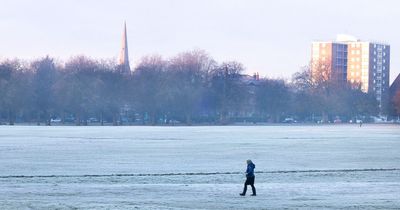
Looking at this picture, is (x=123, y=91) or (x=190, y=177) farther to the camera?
(x=123, y=91)

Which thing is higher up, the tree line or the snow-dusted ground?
the tree line

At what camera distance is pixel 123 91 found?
7308 inches

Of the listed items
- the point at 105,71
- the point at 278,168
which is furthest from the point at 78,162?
the point at 105,71

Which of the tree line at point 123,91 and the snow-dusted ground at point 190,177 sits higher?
the tree line at point 123,91

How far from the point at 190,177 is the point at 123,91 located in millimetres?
141913

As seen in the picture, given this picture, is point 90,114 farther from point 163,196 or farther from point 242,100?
point 163,196

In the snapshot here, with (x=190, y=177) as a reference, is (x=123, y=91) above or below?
above

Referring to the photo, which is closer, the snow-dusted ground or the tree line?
the snow-dusted ground

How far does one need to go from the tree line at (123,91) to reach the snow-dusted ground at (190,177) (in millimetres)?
103402

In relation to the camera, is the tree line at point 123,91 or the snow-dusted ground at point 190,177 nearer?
the snow-dusted ground at point 190,177

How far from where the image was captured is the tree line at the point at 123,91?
174413 mm

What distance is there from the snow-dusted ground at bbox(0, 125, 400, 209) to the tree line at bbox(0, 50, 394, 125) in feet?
339

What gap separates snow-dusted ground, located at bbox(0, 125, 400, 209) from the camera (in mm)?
33062

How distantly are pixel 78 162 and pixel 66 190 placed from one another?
55.9ft
